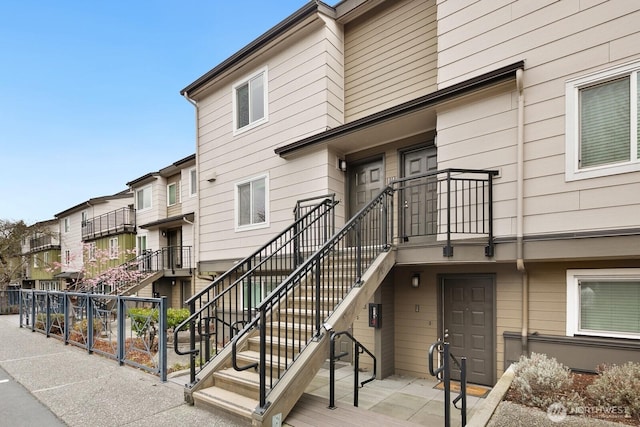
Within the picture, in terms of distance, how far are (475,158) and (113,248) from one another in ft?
61.5

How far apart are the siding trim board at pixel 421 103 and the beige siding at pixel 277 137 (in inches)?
13.5

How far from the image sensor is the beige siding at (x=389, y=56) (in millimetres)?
6789

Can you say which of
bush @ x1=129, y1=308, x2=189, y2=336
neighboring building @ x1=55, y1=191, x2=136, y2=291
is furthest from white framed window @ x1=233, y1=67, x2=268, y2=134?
neighboring building @ x1=55, y1=191, x2=136, y2=291

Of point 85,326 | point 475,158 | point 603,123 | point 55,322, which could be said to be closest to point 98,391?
point 85,326

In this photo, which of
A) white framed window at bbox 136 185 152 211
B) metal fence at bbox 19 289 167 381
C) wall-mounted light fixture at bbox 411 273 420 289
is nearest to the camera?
metal fence at bbox 19 289 167 381

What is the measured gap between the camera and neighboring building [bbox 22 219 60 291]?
26.1 m

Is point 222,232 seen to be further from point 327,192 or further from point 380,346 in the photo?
point 380,346

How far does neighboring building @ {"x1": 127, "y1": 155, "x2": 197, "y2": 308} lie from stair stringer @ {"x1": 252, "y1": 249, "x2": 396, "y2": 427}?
34.4 feet

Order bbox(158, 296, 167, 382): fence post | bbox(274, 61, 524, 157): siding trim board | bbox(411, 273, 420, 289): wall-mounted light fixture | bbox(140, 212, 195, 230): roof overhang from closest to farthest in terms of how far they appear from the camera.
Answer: bbox(274, 61, 524, 157): siding trim board → bbox(158, 296, 167, 382): fence post → bbox(411, 273, 420, 289): wall-mounted light fixture → bbox(140, 212, 195, 230): roof overhang

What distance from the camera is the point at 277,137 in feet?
27.5

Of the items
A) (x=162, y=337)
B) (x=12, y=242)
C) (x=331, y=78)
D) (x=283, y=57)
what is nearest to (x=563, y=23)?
(x=331, y=78)

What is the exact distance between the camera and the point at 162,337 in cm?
557

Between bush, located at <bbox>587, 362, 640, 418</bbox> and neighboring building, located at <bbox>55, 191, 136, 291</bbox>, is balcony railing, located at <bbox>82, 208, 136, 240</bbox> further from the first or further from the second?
bush, located at <bbox>587, 362, 640, 418</bbox>

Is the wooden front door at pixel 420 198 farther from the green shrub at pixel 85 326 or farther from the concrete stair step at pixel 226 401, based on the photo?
the green shrub at pixel 85 326
